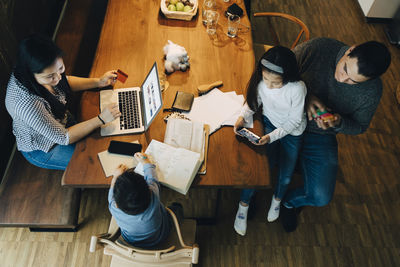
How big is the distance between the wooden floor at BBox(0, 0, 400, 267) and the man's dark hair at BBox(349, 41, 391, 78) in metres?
1.33

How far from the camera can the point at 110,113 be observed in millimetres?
1705

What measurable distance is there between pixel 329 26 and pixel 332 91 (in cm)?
249

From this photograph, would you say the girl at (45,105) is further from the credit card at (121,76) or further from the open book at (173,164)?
the open book at (173,164)

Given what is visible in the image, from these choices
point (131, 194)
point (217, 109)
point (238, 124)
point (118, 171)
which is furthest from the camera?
point (217, 109)

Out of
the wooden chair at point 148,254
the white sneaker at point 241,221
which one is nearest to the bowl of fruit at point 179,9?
the white sneaker at point 241,221

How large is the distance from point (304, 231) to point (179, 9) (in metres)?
2.07

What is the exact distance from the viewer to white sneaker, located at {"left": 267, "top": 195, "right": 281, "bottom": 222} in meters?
2.26

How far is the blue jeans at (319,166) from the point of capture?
197 cm

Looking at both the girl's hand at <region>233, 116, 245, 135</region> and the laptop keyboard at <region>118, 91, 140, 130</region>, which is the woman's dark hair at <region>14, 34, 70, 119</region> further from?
the girl's hand at <region>233, 116, 245, 135</region>

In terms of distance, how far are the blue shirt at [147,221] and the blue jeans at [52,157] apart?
56cm

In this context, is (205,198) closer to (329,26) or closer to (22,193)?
(22,193)

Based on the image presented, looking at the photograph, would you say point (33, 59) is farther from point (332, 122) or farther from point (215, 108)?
point (332, 122)

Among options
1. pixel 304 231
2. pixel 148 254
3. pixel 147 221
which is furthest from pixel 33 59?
pixel 304 231

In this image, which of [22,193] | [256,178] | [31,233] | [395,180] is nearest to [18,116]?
[22,193]
